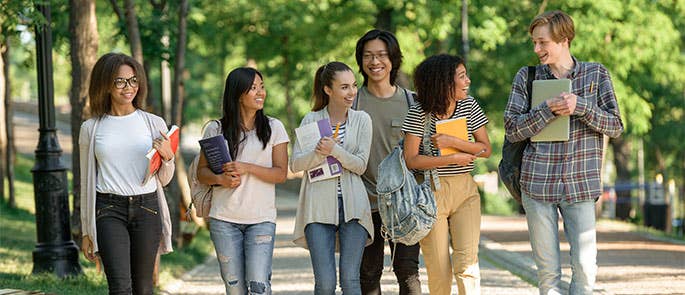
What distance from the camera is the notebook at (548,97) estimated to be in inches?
271

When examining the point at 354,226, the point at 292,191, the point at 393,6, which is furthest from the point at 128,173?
the point at 292,191

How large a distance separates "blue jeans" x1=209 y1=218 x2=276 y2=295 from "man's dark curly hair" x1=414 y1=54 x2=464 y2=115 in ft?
3.99

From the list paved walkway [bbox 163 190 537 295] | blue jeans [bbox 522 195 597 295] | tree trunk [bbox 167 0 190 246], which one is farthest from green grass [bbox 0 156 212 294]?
blue jeans [bbox 522 195 597 295]

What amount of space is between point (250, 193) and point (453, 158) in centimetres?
124

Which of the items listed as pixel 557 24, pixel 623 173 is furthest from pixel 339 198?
pixel 623 173

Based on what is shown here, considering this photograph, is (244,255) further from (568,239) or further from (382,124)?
(568,239)

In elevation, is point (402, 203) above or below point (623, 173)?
→ above

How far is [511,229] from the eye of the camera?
79.1 feet

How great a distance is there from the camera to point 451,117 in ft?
23.9

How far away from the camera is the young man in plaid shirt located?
22.8 feet

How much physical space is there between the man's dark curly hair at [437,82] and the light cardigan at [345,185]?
1.33 ft

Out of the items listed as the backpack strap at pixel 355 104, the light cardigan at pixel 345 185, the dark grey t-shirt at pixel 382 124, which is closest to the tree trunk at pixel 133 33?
the backpack strap at pixel 355 104

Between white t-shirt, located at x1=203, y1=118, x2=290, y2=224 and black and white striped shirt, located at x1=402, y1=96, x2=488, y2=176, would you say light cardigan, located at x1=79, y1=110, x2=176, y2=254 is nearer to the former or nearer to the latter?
white t-shirt, located at x1=203, y1=118, x2=290, y2=224

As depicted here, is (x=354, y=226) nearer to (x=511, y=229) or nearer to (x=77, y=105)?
(x=77, y=105)
